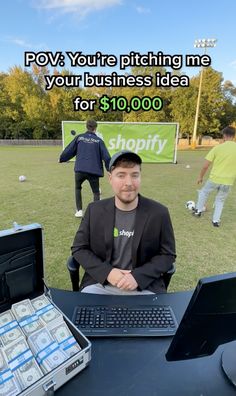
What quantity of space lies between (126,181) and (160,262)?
0.52 meters

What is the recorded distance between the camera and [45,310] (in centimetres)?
93

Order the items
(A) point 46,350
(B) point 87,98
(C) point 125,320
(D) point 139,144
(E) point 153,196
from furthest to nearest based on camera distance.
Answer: (B) point 87,98
(D) point 139,144
(E) point 153,196
(C) point 125,320
(A) point 46,350

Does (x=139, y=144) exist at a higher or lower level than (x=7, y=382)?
higher

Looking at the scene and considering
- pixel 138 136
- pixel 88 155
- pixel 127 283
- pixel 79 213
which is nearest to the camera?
pixel 127 283

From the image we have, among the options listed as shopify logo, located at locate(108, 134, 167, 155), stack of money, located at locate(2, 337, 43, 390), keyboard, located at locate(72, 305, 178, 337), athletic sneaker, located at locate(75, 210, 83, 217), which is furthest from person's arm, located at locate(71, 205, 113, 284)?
shopify logo, located at locate(108, 134, 167, 155)

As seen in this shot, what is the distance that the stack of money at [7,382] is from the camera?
2.28ft

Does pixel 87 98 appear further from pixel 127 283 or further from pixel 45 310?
pixel 45 310

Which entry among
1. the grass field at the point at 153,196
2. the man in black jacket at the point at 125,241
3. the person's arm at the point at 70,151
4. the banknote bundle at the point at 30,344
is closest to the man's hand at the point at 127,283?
the man in black jacket at the point at 125,241

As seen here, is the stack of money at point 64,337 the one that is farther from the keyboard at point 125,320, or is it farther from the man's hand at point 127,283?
the man's hand at point 127,283

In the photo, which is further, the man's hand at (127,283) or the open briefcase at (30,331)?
the man's hand at (127,283)

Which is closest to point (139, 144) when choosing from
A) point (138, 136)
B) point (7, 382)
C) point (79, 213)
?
point (138, 136)

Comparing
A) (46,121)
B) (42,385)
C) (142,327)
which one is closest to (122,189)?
(142,327)

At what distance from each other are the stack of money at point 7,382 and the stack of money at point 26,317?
11 centimetres

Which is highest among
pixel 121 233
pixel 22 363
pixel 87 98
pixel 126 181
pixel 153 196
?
pixel 87 98
